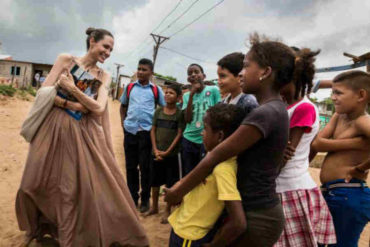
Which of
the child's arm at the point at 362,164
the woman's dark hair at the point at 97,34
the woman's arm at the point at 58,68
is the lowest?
the child's arm at the point at 362,164

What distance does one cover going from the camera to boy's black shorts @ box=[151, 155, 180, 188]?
3763 mm

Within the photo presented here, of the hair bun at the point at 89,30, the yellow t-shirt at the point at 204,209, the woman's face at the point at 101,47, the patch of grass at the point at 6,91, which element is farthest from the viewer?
the patch of grass at the point at 6,91

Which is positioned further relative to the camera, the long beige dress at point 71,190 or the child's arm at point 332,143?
the long beige dress at point 71,190

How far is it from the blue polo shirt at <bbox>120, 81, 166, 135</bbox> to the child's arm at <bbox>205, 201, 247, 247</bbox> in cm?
269

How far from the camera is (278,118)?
128 centimetres

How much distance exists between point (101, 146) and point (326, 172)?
196cm

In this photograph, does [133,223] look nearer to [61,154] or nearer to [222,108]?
[61,154]

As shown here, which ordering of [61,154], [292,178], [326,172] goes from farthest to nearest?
[61,154] < [326,172] < [292,178]

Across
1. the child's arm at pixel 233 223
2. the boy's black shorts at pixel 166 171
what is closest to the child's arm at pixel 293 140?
the child's arm at pixel 233 223

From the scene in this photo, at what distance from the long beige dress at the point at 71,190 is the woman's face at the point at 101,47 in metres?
0.57

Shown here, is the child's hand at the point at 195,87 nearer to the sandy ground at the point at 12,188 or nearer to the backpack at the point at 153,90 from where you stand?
the backpack at the point at 153,90

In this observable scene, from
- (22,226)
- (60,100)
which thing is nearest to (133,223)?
(22,226)

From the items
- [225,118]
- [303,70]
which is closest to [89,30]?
[225,118]

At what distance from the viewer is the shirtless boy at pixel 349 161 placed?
6.42ft
